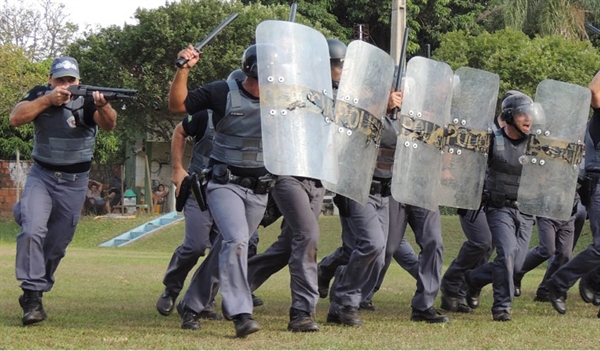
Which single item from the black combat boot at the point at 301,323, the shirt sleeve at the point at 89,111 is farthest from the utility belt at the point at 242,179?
the shirt sleeve at the point at 89,111

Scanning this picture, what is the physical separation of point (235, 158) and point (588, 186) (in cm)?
362

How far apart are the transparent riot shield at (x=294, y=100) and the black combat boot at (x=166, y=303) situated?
196 centimetres

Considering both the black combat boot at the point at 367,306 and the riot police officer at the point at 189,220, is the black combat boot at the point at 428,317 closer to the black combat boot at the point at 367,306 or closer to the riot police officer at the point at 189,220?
the black combat boot at the point at 367,306

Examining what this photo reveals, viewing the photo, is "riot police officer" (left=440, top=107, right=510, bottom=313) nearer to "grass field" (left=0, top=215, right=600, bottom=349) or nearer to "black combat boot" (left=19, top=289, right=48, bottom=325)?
"grass field" (left=0, top=215, right=600, bottom=349)

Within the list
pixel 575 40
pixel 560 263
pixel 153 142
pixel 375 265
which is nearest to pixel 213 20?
pixel 153 142

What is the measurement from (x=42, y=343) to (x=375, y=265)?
2.85m

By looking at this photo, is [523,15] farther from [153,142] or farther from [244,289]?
[244,289]

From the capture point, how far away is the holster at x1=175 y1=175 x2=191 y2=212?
7.85 m

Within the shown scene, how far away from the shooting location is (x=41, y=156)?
7.93m

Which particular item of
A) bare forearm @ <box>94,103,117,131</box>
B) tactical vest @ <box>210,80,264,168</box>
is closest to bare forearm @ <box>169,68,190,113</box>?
tactical vest @ <box>210,80,264,168</box>

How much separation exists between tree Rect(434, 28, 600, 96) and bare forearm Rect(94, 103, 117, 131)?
75.9 ft

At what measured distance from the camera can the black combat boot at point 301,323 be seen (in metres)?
7.35

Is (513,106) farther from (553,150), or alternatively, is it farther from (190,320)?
(190,320)

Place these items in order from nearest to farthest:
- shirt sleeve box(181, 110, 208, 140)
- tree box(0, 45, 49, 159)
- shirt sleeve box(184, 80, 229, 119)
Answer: shirt sleeve box(184, 80, 229, 119) → shirt sleeve box(181, 110, 208, 140) → tree box(0, 45, 49, 159)
